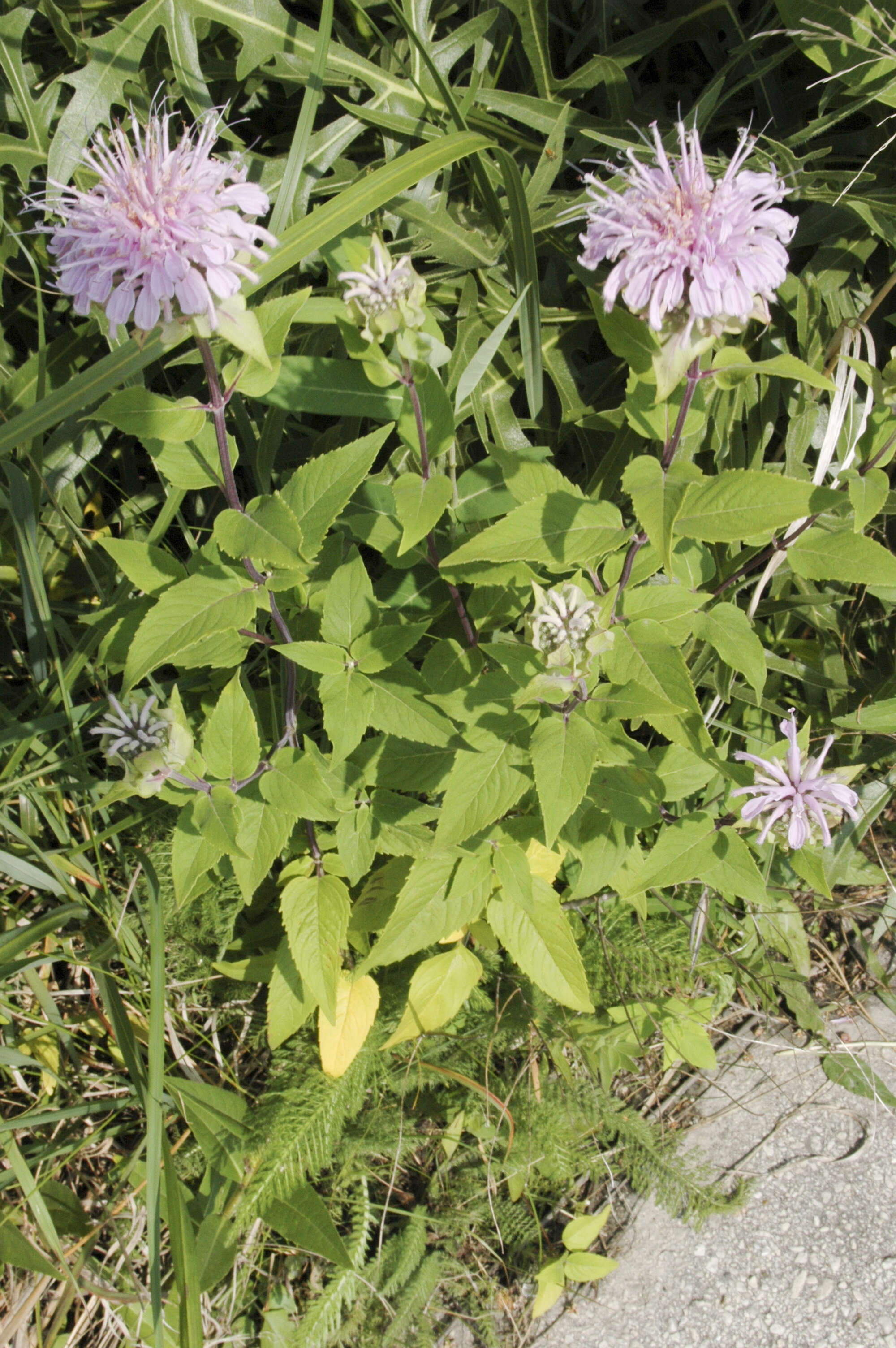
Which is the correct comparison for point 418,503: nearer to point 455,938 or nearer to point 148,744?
point 148,744

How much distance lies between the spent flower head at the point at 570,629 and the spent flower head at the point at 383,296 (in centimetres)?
36

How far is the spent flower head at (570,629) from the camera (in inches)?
40.9

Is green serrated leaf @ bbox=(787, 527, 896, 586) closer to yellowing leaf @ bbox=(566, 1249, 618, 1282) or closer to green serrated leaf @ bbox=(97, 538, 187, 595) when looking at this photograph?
green serrated leaf @ bbox=(97, 538, 187, 595)

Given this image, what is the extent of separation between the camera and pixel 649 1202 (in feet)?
5.73

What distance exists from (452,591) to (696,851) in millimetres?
551

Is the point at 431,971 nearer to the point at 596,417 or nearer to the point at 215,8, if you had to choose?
the point at 596,417

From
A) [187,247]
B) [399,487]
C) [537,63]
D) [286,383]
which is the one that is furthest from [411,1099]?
[537,63]

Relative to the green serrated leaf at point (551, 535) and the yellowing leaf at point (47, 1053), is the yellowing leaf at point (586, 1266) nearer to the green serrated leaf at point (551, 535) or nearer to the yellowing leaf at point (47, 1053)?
the yellowing leaf at point (47, 1053)

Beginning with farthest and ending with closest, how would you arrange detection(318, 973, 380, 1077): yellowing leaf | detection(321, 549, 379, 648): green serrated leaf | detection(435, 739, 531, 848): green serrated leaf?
detection(318, 973, 380, 1077): yellowing leaf
detection(321, 549, 379, 648): green serrated leaf
detection(435, 739, 531, 848): green serrated leaf

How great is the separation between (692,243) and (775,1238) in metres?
1.83

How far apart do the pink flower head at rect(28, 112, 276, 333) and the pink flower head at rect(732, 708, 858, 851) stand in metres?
0.94

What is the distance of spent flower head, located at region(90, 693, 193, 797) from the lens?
117cm

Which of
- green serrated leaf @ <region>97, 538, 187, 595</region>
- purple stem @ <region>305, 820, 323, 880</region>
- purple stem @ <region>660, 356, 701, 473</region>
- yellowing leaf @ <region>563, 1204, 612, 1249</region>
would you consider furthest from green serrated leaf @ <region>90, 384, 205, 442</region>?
yellowing leaf @ <region>563, 1204, 612, 1249</region>

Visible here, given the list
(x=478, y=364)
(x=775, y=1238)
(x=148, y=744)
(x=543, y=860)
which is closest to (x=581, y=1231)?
(x=775, y=1238)
